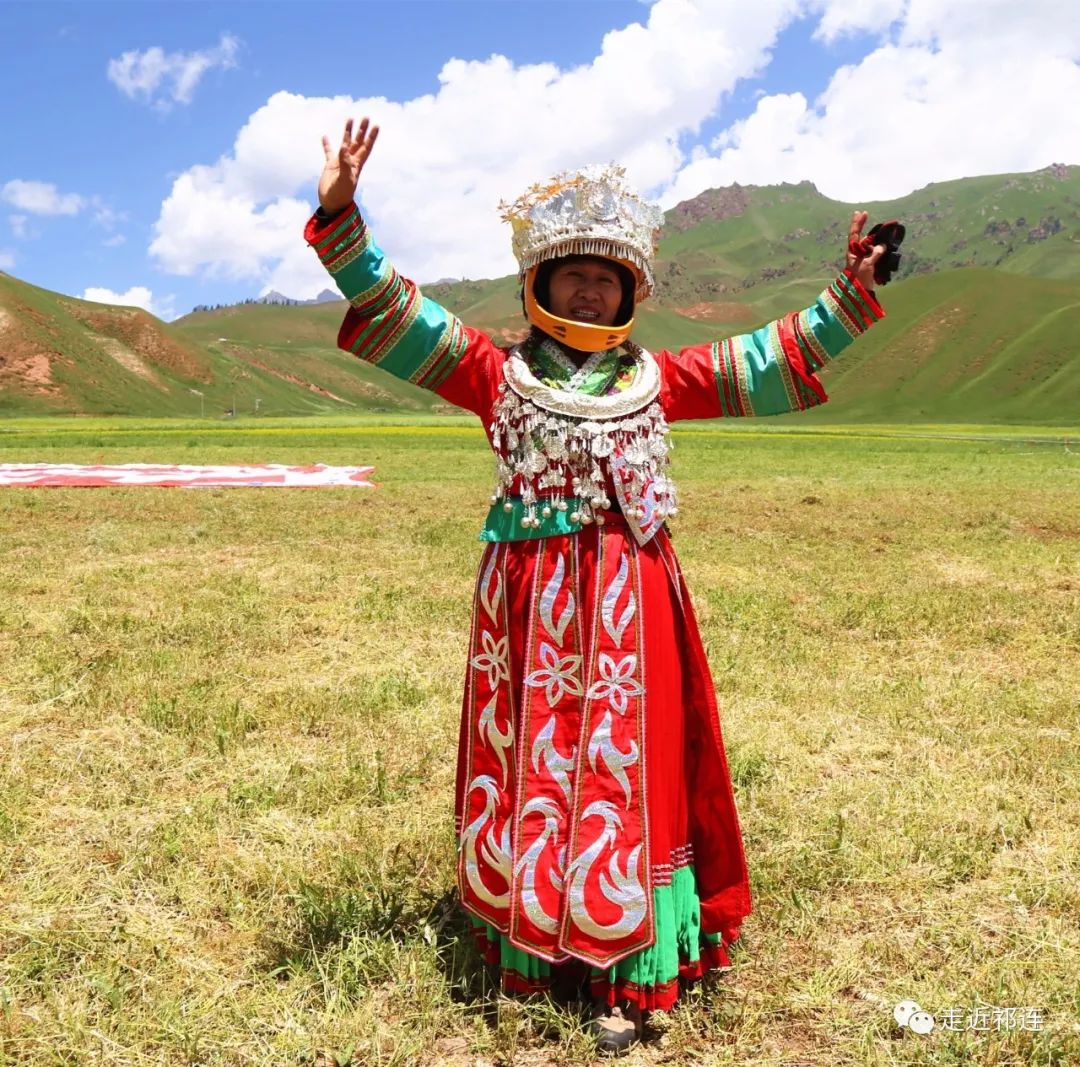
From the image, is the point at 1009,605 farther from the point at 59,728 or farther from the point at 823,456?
the point at 823,456

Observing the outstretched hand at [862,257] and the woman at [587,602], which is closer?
the woman at [587,602]

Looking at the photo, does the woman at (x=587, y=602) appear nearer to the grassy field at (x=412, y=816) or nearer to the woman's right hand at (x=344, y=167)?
the woman's right hand at (x=344, y=167)

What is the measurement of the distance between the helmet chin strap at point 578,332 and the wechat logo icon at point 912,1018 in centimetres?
247

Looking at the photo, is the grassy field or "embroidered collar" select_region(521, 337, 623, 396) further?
"embroidered collar" select_region(521, 337, 623, 396)

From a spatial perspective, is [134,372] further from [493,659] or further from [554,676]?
[554,676]

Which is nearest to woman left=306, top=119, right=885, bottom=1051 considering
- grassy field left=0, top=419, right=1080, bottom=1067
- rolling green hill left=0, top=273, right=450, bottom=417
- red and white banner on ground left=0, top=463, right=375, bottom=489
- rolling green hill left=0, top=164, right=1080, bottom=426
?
grassy field left=0, top=419, right=1080, bottom=1067

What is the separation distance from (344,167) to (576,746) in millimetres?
2078

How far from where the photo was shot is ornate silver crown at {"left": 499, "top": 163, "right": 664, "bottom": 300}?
10.1 ft

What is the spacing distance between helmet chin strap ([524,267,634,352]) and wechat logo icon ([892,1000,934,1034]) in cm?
247

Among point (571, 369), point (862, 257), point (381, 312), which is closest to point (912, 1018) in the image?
point (571, 369)

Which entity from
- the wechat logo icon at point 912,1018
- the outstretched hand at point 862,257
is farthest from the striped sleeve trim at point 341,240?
the wechat logo icon at point 912,1018

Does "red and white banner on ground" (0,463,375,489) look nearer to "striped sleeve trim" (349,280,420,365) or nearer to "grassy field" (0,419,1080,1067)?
"grassy field" (0,419,1080,1067)

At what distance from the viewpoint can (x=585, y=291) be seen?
3129 mm

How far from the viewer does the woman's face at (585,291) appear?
314cm
